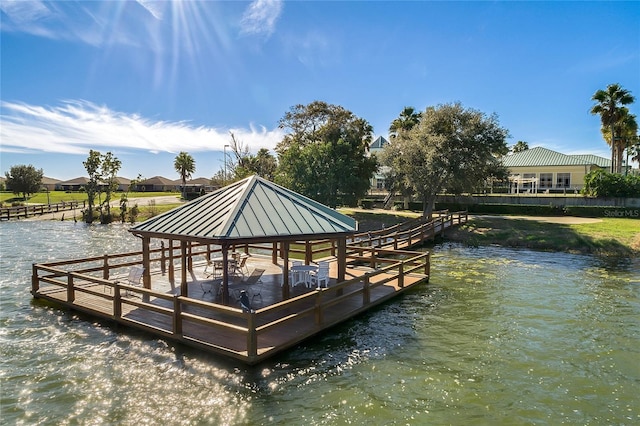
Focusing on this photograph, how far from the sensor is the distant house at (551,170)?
52344 millimetres

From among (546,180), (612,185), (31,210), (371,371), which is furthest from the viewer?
(546,180)

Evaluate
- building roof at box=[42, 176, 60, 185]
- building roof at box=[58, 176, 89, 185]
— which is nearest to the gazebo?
building roof at box=[58, 176, 89, 185]

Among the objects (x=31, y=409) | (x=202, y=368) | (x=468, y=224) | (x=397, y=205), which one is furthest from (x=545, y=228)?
(x=31, y=409)

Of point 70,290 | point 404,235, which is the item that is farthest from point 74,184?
point 70,290

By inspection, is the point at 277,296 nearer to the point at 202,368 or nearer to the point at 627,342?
the point at 202,368

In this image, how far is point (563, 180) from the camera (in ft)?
176

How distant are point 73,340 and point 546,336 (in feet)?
37.7

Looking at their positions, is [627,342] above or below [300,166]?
below

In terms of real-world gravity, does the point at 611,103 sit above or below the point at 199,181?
above

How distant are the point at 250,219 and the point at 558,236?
903 inches

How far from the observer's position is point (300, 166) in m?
37.2

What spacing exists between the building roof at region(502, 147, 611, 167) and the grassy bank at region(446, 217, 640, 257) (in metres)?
26.7

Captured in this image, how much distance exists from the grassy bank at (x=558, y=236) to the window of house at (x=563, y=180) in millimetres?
24957

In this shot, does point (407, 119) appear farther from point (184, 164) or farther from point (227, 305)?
point (184, 164)
